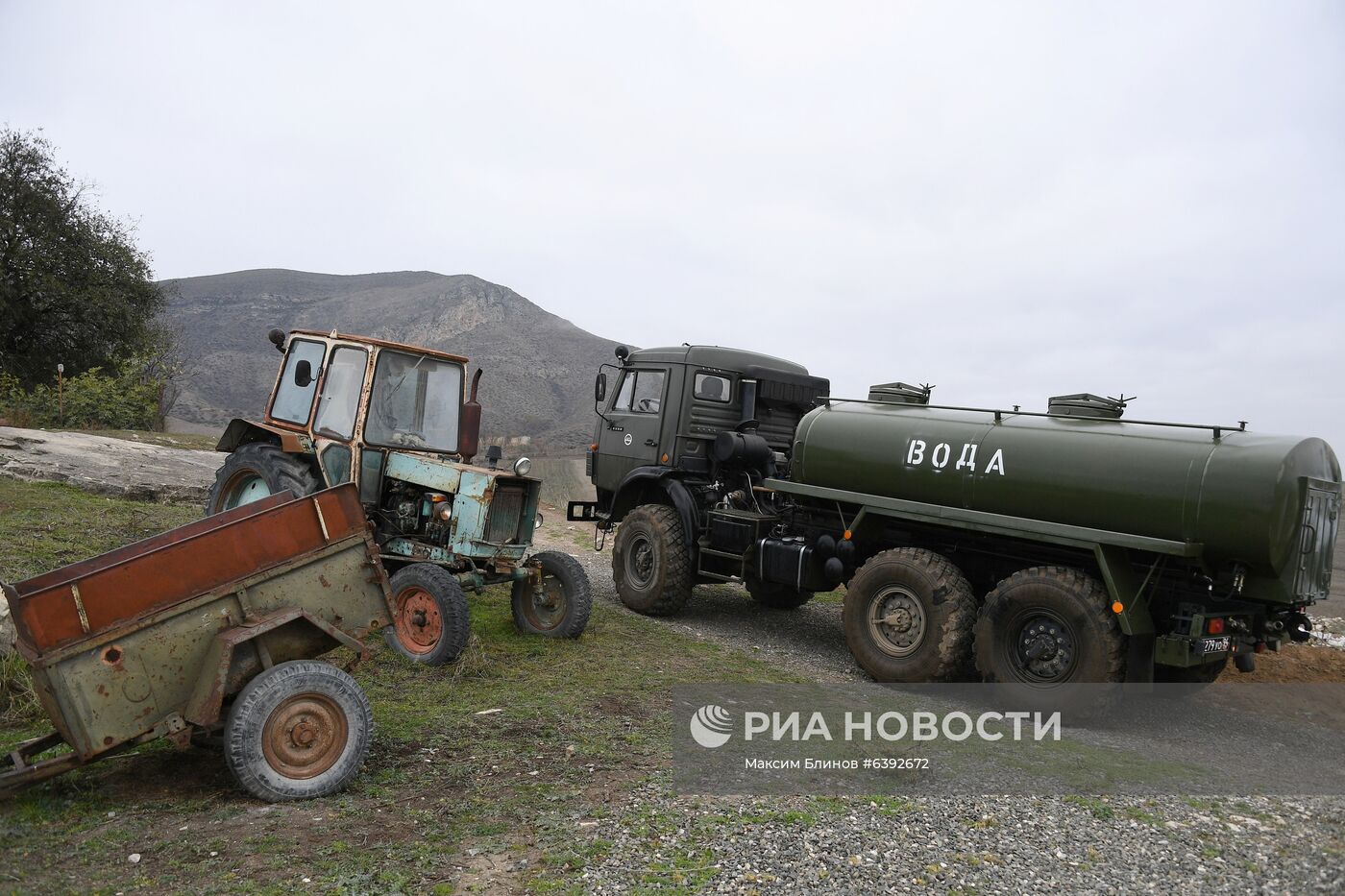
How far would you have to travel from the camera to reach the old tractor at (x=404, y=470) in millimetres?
7761

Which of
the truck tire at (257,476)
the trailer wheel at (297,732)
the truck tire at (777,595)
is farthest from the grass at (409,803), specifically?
the truck tire at (777,595)

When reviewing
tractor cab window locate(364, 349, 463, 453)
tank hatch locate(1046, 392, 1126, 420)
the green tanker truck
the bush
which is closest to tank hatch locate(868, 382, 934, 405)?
the green tanker truck

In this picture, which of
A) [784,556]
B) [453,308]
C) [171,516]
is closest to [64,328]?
[171,516]

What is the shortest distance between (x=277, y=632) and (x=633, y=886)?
2.37 meters

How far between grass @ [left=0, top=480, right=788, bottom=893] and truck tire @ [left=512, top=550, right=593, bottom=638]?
2.43 feet

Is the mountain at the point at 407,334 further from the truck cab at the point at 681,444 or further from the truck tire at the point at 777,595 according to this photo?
the truck tire at the point at 777,595

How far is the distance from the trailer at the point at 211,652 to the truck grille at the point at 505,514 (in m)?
2.64

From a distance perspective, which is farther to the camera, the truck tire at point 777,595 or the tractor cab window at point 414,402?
the truck tire at point 777,595

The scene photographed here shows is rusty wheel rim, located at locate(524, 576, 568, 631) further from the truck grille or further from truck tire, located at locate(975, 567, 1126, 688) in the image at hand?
truck tire, located at locate(975, 567, 1126, 688)

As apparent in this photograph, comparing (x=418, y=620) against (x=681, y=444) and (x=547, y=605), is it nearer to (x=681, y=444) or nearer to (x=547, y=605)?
(x=547, y=605)

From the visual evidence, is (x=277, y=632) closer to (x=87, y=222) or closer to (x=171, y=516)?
(x=171, y=516)

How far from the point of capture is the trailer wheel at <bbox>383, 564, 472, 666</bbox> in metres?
6.78

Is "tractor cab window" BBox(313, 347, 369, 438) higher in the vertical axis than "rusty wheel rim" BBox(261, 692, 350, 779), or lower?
higher

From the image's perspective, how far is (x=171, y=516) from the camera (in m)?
11.6
